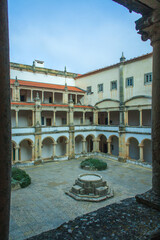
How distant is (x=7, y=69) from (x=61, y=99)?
28.9 meters

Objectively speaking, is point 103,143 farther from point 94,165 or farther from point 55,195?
point 55,195

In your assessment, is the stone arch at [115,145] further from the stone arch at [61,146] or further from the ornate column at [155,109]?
the ornate column at [155,109]

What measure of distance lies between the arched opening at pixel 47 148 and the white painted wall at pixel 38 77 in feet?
34.1

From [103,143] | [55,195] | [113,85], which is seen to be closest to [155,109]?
[55,195]

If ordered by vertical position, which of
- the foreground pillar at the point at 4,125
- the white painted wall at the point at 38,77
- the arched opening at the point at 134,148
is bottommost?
the arched opening at the point at 134,148

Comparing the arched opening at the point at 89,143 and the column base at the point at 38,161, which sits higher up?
the arched opening at the point at 89,143

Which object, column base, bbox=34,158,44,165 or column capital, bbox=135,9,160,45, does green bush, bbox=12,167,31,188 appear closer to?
column base, bbox=34,158,44,165

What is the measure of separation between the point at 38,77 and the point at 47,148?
12.1 meters

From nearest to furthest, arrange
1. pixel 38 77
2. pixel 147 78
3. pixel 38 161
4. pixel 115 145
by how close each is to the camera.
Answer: pixel 147 78
pixel 38 161
pixel 115 145
pixel 38 77

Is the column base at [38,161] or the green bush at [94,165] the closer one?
the green bush at [94,165]

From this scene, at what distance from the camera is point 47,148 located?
27078mm

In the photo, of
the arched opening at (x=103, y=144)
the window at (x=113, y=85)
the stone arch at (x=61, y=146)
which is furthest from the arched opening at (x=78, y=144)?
the window at (x=113, y=85)

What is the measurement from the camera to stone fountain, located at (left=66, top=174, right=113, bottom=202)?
12828mm

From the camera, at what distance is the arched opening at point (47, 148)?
Result: 87.8ft
